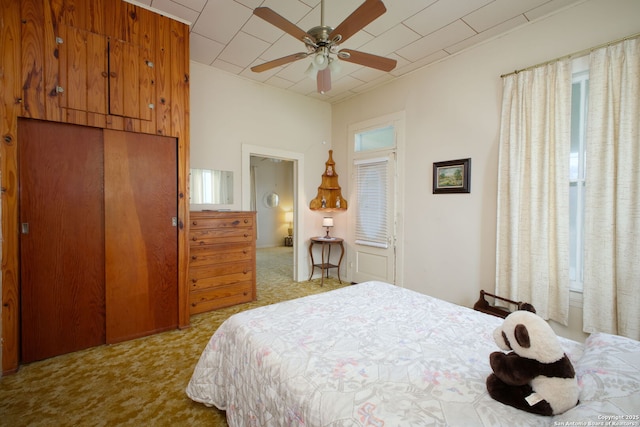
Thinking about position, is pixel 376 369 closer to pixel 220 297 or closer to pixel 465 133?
pixel 220 297

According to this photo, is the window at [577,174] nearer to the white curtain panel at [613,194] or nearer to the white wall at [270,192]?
the white curtain panel at [613,194]

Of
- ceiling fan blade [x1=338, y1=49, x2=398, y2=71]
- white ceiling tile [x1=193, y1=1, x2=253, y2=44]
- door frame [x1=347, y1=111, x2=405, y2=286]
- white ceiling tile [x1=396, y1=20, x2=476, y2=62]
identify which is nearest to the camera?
ceiling fan blade [x1=338, y1=49, x2=398, y2=71]

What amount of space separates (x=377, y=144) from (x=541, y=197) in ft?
7.26

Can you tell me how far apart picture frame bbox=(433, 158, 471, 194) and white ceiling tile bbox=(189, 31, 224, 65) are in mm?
2873

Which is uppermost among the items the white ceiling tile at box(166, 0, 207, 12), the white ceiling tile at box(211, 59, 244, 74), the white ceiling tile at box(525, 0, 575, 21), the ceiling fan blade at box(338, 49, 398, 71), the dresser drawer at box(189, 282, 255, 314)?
the white ceiling tile at box(211, 59, 244, 74)

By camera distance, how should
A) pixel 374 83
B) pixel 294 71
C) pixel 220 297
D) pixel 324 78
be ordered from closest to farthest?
pixel 324 78 < pixel 220 297 < pixel 294 71 < pixel 374 83

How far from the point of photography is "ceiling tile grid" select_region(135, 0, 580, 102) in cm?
241

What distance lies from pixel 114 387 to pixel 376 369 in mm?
1892

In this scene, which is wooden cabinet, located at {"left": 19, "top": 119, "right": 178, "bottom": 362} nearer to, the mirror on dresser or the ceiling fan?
the mirror on dresser

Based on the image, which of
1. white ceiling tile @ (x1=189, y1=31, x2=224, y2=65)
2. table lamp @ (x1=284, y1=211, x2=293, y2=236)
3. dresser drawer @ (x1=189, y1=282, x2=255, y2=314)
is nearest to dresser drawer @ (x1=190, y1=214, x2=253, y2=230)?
dresser drawer @ (x1=189, y1=282, x2=255, y2=314)

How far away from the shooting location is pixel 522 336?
90 cm

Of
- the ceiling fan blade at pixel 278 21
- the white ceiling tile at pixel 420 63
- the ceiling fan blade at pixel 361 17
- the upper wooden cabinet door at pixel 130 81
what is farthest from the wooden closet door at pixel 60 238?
the white ceiling tile at pixel 420 63

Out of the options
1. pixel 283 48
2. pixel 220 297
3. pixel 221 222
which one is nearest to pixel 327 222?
pixel 221 222

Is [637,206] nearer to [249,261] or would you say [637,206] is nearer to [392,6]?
[392,6]
